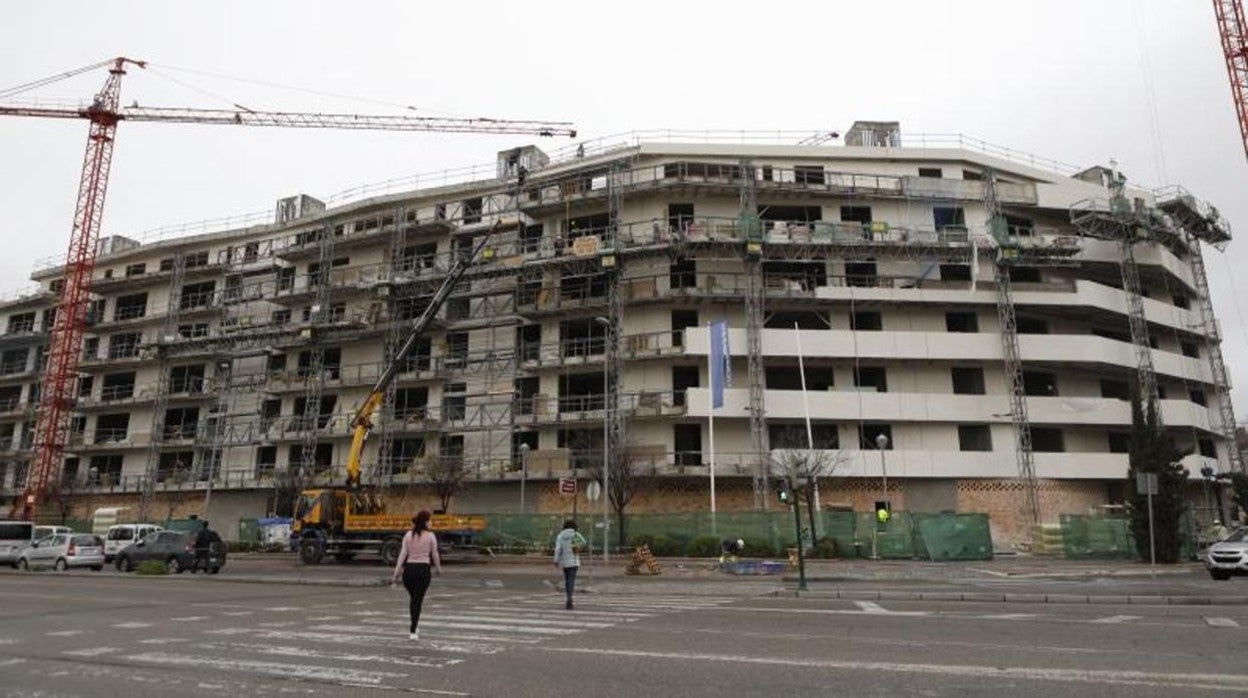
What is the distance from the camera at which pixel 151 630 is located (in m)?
11.6

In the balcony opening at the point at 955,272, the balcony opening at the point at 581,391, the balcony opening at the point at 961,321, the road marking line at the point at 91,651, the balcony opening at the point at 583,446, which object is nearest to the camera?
the road marking line at the point at 91,651

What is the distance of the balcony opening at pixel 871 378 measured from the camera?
40.5m

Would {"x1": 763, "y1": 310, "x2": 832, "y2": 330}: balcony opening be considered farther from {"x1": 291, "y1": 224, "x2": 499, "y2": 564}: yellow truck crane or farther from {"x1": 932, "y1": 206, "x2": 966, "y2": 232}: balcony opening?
{"x1": 291, "y1": 224, "x2": 499, "y2": 564}: yellow truck crane

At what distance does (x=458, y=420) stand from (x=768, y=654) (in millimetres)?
34784

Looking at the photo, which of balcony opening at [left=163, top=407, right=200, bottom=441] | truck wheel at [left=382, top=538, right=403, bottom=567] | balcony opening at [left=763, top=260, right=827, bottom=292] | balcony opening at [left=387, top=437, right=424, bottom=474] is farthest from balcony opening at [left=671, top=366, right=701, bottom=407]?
balcony opening at [left=163, top=407, right=200, bottom=441]

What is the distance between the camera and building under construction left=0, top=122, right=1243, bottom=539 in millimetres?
38781

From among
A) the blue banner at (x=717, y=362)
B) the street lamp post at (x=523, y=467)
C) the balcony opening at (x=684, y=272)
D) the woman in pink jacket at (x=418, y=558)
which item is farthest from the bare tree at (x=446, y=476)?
the woman in pink jacket at (x=418, y=558)

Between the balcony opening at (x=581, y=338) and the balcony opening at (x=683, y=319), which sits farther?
the balcony opening at (x=581, y=338)

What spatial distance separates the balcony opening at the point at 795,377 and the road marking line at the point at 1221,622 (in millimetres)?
28259

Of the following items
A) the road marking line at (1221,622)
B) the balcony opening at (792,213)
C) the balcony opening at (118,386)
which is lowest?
the road marking line at (1221,622)

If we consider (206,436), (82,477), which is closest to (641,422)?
(206,436)

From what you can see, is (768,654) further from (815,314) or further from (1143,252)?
(1143,252)

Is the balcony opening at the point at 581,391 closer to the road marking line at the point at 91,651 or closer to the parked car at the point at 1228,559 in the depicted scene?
the parked car at the point at 1228,559

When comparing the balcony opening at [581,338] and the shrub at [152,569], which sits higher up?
the balcony opening at [581,338]
